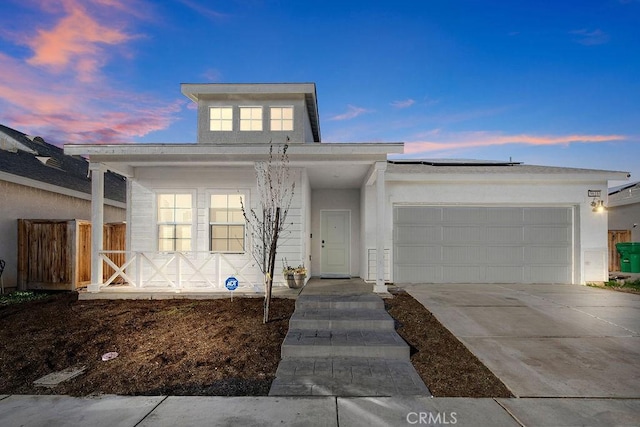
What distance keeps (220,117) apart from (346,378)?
8.43 m

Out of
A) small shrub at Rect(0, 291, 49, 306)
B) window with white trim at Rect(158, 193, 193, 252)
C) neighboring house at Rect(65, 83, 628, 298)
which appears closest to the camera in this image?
small shrub at Rect(0, 291, 49, 306)

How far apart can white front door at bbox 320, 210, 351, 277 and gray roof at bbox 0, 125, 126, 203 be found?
679 centimetres

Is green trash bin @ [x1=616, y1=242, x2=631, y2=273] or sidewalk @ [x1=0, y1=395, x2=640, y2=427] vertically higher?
green trash bin @ [x1=616, y1=242, x2=631, y2=273]

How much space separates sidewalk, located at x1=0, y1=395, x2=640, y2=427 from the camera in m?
2.82

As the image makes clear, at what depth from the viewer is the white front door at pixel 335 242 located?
1031 cm

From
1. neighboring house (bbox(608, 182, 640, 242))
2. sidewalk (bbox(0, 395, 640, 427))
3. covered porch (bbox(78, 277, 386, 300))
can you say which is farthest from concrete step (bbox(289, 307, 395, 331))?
neighboring house (bbox(608, 182, 640, 242))

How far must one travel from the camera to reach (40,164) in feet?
36.0

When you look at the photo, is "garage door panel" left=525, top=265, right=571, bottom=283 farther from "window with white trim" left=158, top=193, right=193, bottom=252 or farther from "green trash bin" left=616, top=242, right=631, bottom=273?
"window with white trim" left=158, top=193, right=193, bottom=252

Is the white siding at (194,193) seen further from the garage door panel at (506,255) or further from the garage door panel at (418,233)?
the garage door panel at (506,255)

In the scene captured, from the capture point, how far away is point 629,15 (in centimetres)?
905

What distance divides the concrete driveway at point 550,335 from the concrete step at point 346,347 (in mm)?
706

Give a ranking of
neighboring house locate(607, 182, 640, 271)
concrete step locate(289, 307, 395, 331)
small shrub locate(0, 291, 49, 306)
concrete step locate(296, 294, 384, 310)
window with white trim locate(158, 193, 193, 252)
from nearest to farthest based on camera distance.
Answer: concrete step locate(289, 307, 395, 331) < concrete step locate(296, 294, 384, 310) < small shrub locate(0, 291, 49, 306) < window with white trim locate(158, 193, 193, 252) < neighboring house locate(607, 182, 640, 271)

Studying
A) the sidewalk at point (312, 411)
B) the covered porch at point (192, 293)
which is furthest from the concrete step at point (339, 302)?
the sidewalk at point (312, 411)

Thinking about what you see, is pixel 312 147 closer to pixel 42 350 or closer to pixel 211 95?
pixel 211 95
